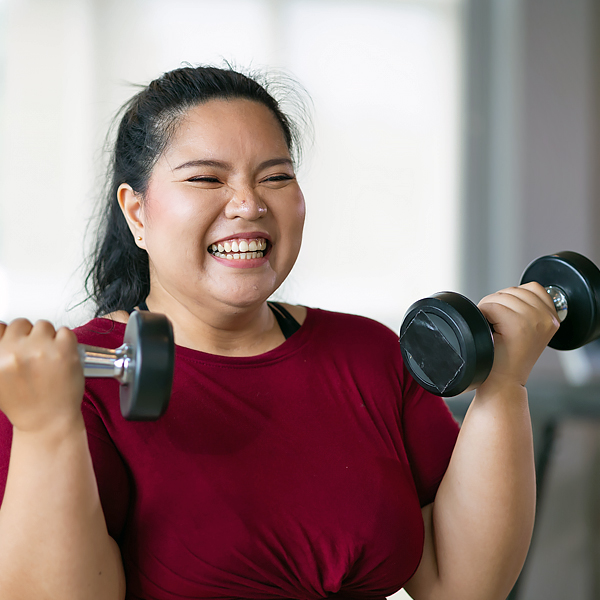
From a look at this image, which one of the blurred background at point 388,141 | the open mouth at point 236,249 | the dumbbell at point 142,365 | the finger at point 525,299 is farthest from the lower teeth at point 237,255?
the blurred background at point 388,141

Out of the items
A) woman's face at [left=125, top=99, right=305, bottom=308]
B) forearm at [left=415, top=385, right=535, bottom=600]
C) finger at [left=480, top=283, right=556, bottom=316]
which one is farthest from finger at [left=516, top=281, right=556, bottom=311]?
woman's face at [left=125, top=99, right=305, bottom=308]

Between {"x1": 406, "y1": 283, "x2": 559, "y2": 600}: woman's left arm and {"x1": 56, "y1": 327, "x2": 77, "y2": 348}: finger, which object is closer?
{"x1": 56, "y1": 327, "x2": 77, "y2": 348}: finger

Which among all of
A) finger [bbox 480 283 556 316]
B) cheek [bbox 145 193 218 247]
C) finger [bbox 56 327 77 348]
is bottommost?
finger [bbox 480 283 556 316]

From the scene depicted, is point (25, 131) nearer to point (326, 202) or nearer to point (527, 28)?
point (326, 202)

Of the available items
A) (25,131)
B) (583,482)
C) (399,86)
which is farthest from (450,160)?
(25,131)

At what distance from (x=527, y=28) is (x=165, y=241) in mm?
2538

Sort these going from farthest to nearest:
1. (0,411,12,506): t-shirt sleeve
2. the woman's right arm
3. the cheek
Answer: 1. the cheek
2. (0,411,12,506): t-shirt sleeve
3. the woman's right arm

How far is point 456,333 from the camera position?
2.79ft

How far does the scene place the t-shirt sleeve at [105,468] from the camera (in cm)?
81

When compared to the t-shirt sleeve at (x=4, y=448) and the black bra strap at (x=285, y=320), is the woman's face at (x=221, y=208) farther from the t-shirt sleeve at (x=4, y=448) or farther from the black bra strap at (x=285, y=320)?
the t-shirt sleeve at (x=4, y=448)

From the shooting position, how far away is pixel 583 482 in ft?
8.73

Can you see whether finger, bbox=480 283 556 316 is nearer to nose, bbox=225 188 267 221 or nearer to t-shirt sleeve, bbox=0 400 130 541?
nose, bbox=225 188 267 221

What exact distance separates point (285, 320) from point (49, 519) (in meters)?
0.49

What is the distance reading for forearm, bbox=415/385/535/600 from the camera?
0.94 m
